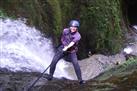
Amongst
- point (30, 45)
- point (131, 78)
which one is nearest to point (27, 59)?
point (30, 45)

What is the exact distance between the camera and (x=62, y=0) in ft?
58.9

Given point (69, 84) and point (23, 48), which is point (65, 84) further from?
point (23, 48)

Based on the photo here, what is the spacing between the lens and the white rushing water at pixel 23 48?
13.0 metres

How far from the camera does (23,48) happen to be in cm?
1445

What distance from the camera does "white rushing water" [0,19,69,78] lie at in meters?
13.0

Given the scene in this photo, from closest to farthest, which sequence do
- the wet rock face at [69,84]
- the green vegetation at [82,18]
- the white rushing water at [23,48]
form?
the wet rock face at [69,84] < the white rushing water at [23,48] < the green vegetation at [82,18]

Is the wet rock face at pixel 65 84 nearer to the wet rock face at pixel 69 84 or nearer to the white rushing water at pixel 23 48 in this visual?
the wet rock face at pixel 69 84

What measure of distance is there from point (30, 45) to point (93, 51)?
148 inches

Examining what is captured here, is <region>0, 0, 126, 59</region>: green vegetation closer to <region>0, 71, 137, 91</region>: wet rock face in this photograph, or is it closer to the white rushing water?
the white rushing water

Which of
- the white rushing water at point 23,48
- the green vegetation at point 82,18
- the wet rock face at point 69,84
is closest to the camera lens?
the wet rock face at point 69,84

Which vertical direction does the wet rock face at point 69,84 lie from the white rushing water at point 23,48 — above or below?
below

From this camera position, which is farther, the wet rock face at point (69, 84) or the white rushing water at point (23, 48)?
the white rushing water at point (23, 48)

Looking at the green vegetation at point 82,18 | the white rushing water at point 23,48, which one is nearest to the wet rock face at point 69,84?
the white rushing water at point 23,48

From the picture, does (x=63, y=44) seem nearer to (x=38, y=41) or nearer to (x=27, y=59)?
(x=27, y=59)
